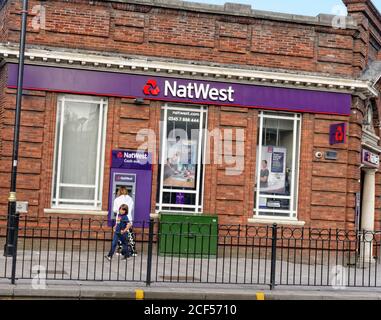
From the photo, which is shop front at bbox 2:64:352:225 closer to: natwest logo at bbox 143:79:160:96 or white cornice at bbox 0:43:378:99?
natwest logo at bbox 143:79:160:96

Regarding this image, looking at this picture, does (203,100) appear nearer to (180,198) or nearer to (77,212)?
(180,198)

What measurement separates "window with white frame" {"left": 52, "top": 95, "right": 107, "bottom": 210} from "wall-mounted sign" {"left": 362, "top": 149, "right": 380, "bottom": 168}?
833 cm

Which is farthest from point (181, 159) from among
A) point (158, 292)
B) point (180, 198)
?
point (158, 292)

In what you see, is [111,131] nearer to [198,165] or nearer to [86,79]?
[86,79]

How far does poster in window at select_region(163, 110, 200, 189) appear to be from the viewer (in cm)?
1781

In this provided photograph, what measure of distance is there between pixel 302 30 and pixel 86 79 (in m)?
6.41

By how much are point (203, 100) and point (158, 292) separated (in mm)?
7759

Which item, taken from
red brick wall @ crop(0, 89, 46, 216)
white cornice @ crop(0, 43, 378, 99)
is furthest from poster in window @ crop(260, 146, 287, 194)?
red brick wall @ crop(0, 89, 46, 216)

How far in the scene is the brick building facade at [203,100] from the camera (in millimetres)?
16781

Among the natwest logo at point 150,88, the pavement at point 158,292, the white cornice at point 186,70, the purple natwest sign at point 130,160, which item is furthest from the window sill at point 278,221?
the pavement at point 158,292

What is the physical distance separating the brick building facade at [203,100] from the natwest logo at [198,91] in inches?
1.5

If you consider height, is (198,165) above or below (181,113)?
below

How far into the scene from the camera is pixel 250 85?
1788 centimetres
